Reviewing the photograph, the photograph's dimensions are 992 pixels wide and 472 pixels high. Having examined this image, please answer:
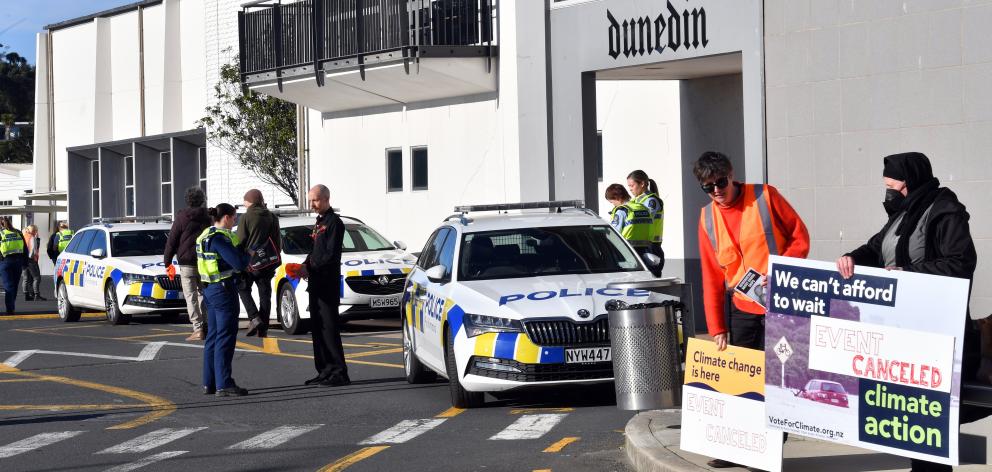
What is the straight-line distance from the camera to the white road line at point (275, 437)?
1006 cm

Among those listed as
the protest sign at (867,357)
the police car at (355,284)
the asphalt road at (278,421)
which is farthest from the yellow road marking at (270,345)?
the protest sign at (867,357)

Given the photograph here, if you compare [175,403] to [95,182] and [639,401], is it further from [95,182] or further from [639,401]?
[95,182]

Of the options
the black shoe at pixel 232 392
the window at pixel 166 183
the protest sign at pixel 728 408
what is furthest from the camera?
the window at pixel 166 183

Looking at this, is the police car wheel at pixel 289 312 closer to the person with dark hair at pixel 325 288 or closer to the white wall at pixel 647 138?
the white wall at pixel 647 138

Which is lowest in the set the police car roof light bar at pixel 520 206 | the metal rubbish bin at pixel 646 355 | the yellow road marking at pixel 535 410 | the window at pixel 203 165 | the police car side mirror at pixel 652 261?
the yellow road marking at pixel 535 410

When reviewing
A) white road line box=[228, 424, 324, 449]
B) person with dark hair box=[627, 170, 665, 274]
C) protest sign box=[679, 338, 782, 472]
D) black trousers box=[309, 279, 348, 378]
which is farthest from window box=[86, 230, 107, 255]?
protest sign box=[679, 338, 782, 472]

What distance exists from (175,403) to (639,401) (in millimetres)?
5138

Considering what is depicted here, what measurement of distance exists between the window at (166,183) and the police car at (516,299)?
31.0 meters

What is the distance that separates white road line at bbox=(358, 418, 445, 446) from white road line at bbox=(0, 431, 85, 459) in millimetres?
2310

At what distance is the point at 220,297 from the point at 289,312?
6666 mm

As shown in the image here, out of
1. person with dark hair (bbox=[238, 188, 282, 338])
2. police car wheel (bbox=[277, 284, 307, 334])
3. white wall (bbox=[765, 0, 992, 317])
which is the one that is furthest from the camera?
police car wheel (bbox=[277, 284, 307, 334])

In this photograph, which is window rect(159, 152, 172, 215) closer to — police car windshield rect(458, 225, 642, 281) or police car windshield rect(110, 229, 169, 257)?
police car windshield rect(110, 229, 169, 257)

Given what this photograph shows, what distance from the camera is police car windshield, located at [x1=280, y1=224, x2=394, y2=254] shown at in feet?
67.2

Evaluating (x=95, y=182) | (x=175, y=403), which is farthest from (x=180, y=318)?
(x=95, y=182)
